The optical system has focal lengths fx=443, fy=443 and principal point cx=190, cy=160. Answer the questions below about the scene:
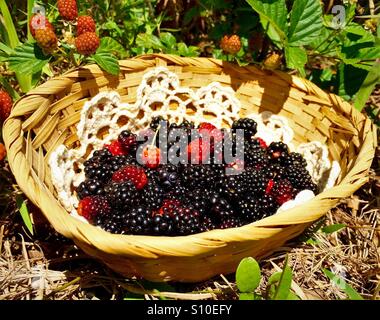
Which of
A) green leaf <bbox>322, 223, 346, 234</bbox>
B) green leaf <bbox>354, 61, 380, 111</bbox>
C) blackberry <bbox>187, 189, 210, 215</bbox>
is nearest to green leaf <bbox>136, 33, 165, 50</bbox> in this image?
blackberry <bbox>187, 189, 210, 215</bbox>

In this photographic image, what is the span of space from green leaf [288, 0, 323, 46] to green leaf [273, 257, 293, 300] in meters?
0.67

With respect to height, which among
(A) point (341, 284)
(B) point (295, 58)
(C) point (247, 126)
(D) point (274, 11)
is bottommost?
(A) point (341, 284)

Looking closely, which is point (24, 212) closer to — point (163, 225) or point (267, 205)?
point (163, 225)

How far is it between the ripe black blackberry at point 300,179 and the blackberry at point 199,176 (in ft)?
0.76

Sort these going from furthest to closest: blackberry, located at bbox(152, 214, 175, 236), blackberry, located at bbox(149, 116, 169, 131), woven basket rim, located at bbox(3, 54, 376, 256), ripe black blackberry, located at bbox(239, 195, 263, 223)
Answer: blackberry, located at bbox(149, 116, 169, 131) → ripe black blackberry, located at bbox(239, 195, 263, 223) → blackberry, located at bbox(152, 214, 175, 236) → woven basket rim, located at bbox(3, 54, 376, 256)

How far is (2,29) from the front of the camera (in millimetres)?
1258

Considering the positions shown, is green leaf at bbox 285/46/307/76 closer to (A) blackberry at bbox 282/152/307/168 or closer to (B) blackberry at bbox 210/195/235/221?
(A) blackberry at bbox 282/152/307/168

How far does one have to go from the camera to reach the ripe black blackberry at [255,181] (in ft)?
3.82

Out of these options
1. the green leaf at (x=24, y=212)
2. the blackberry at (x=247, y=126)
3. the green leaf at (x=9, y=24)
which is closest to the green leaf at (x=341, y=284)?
the blackberry at (x=247, y=126)

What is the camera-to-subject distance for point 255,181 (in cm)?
117

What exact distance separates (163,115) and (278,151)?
382 millimetres

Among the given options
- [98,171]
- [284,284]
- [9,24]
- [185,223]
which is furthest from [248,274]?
[9,24]

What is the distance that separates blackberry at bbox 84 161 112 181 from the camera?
1218 mm
